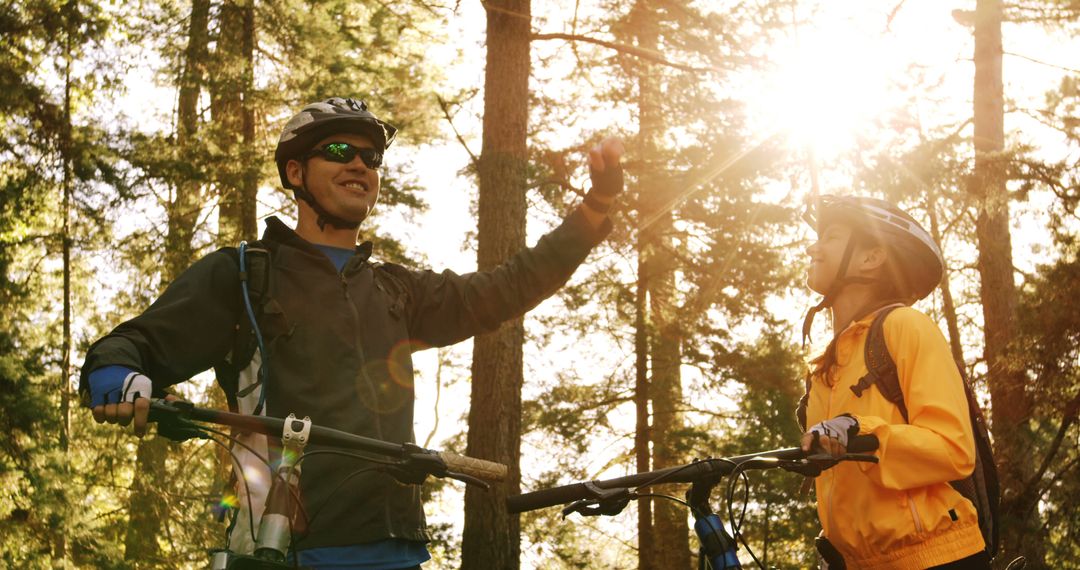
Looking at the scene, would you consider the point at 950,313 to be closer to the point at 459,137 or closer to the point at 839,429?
the point at 459,137

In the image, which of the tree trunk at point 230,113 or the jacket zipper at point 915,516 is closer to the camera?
the jacket zipper at point 915,516

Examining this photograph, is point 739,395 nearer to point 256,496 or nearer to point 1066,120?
point 1066,120

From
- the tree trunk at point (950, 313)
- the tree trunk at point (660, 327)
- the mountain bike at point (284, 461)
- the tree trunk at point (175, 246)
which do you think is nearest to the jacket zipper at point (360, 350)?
the mountain bike at point (284, 461)

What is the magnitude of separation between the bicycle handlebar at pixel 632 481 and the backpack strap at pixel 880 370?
860mm

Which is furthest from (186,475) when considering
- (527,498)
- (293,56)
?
(527,498)

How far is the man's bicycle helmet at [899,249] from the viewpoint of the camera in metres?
4.20

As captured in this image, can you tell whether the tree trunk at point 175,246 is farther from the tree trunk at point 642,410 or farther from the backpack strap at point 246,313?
the backpack strap at point 246,313

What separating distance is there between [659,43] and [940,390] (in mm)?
11861

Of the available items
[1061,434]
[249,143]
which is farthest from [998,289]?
[249,143]

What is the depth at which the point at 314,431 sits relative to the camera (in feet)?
8.65

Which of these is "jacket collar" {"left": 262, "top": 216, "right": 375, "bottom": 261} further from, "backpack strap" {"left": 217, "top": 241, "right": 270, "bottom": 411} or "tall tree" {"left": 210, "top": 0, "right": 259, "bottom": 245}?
"tall tree" {"left": 210, "top": 0, "right": 259, "bottom": 245}

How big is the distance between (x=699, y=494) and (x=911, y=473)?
0.93 meters

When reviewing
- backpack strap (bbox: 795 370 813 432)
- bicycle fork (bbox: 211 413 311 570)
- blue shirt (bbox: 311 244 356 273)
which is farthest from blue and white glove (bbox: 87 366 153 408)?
backpack strap (bbox: 795 370 813 432)

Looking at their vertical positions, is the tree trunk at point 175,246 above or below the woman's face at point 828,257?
above
